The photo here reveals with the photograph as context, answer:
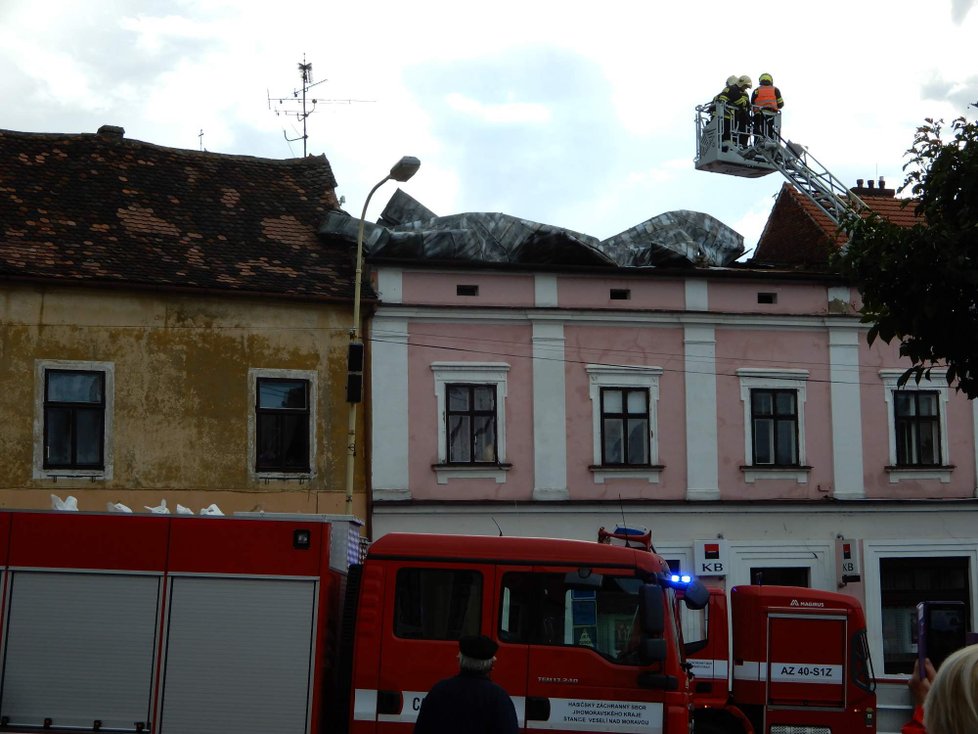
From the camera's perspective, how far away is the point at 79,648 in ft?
37.0

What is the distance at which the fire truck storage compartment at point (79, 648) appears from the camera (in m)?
11.1

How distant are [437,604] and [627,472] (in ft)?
44.9

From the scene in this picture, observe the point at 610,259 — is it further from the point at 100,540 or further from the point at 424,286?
the point at 100,540

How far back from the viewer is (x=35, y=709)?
11.1 metres

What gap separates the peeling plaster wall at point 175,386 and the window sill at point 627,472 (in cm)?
425

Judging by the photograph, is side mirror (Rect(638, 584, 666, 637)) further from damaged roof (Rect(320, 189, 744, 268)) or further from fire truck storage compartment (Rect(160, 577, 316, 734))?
damaged roof (Rect(320, 189, 744, 268))

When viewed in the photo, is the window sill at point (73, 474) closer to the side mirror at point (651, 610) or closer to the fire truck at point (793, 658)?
the fire truck at point (793, 658)

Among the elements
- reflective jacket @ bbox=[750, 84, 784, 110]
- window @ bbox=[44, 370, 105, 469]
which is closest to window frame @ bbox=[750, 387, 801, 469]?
reflective jacket @ bbox=[750, 84, 784, 110]

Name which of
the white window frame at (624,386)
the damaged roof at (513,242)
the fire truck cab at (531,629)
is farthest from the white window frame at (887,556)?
the fire truck cab at (531,629)

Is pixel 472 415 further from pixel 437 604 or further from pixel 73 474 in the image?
pixel 437 604

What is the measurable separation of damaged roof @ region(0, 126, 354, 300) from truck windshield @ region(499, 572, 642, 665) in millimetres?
13077

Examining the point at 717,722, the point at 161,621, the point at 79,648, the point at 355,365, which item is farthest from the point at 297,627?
the point at 355,365

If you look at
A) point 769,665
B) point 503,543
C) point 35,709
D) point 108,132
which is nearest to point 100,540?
point 35,709

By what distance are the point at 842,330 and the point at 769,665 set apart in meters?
10.7
